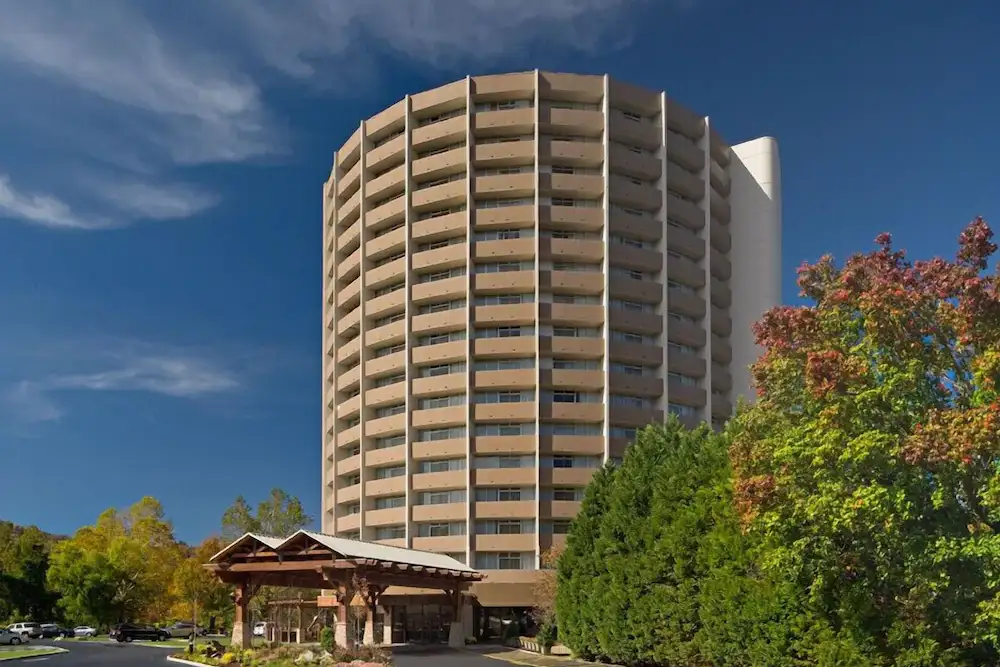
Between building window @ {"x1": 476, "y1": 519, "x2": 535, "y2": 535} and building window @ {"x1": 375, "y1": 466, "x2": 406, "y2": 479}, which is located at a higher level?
building window @ {"x1": 375, "y1": 466, "x2": 406, "y2": 479}

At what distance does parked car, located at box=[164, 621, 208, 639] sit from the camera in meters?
98.9

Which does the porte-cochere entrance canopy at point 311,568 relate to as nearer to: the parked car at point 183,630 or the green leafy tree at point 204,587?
the green leafy tree at point 204,587

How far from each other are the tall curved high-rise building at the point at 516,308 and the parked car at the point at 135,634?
63.4 feet

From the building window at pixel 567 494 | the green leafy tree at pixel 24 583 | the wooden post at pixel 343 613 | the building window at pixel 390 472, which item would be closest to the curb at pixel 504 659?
the wooden post at pixel 343 613

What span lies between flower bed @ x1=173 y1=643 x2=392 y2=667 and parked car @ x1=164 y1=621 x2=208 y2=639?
51607mm

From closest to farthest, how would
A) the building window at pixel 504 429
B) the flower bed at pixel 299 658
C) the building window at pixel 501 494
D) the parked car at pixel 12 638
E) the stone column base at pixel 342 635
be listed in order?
the flower bed at pixel 299 658
the stone column base at pixel 342 635
the parked car at pixel 12 638
the building window at pixel 501 494
the building window at pixel 504 429

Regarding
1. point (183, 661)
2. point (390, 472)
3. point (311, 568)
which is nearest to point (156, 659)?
point (183, 661)

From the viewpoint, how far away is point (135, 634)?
85.1m

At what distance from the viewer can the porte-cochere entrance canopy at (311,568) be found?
174 ft

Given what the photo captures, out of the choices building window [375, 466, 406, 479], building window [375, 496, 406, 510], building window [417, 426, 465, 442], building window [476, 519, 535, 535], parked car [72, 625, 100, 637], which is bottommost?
parked car [72, 625, 100, 637]

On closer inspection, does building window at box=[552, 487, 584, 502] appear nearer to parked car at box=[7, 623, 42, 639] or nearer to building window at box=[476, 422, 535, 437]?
building window at box=[476, 422, 535, 437]

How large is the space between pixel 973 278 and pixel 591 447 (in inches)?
2345

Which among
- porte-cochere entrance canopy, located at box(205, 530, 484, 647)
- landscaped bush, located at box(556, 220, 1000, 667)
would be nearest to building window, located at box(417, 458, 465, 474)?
porte-cochere entrance canopy, located at box(205, 530, 484, 647)

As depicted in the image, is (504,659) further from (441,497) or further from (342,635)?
(441,497)
